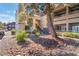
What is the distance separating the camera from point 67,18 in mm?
3318

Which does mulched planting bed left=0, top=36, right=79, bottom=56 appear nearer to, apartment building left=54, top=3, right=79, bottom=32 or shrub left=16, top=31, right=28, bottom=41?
shrub left=16, top=31, right=28, bottom=41

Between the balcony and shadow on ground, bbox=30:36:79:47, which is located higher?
the balcony

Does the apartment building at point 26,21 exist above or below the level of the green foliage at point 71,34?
above

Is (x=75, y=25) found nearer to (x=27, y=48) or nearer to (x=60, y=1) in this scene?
(x=60, y=1)

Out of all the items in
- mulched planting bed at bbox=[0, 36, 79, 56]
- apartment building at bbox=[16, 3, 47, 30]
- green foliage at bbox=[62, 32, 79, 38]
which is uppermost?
apartment building at bbox=[16, 3, 47, 30]

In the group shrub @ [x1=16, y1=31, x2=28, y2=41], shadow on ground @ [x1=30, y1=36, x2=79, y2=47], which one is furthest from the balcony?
shrub @ [x1=16, y1=31, x2=28, y2=41]

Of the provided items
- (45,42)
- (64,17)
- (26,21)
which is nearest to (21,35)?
(26,21)

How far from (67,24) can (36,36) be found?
19.9 inches

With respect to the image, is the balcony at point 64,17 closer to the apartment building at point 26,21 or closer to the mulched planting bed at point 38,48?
the apartment building at point 26,21

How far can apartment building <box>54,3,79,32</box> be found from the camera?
3.26m

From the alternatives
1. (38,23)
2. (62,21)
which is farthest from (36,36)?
(62,21)

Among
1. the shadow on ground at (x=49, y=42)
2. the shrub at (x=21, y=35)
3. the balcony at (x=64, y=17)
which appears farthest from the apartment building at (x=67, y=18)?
the shrub at (x=21, y=35)

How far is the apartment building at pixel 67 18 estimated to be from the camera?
3264 mm

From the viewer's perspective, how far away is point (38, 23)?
334 centimetres
